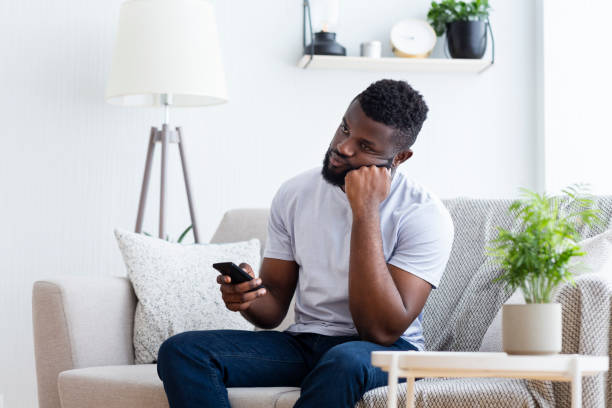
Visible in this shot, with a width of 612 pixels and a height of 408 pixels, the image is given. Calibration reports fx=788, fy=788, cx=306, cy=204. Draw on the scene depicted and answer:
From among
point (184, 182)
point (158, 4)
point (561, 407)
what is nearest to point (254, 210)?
point (184, 182)

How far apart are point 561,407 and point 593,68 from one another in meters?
1.79

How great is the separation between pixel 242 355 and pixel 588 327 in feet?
2.28

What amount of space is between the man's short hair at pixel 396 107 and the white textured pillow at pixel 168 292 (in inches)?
28.1

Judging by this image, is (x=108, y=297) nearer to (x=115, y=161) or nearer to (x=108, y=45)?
(x=115, y=161)

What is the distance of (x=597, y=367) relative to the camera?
1236mm

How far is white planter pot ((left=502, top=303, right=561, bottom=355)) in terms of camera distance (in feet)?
4.00

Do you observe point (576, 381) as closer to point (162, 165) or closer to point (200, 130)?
point (162, 165)

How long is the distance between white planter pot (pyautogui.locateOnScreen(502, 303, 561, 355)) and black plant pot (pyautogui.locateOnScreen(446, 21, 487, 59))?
202 cm

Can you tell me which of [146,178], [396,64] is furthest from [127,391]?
[396,64]

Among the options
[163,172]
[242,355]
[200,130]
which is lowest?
[242,355]

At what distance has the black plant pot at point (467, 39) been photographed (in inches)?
121

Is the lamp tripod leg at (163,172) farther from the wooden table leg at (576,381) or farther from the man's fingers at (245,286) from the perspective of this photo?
the wooden table leg at (576,381)

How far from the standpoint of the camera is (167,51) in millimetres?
2658

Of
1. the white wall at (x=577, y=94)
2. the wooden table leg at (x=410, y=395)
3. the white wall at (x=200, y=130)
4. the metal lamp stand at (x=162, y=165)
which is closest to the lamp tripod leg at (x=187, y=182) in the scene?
the metal lamp stand at (x=162, y=165)
